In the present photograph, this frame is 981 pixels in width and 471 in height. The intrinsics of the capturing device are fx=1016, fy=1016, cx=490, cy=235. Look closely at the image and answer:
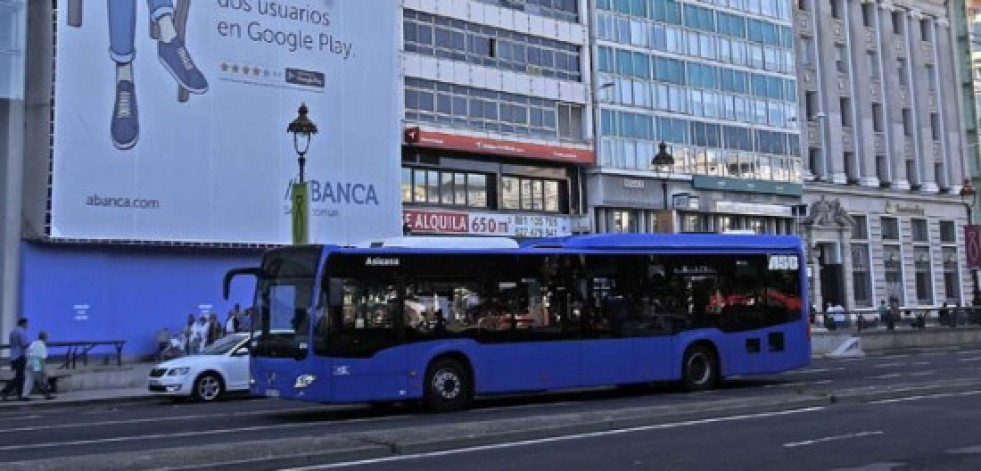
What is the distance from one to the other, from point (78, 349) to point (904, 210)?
4986 cm

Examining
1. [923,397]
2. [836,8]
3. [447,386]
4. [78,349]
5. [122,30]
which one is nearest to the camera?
[447,386]

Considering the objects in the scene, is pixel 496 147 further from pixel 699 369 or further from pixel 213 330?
pixel 699 369

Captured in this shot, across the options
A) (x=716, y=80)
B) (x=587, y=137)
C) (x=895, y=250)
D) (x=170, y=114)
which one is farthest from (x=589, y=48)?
(x=895, y=250)

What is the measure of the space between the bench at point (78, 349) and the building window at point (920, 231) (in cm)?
5022

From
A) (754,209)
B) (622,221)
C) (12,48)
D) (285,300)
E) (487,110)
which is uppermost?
(487,110)

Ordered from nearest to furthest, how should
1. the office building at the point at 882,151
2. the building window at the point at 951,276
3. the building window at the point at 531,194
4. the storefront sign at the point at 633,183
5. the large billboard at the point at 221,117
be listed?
the large billboard at the point at 221,117 < the building window at the point at 531,194 < the storefront sign at the point at 633,183 < the office building at the point at 882,151 < the building window at the point at 951,276

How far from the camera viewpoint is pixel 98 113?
109 ft

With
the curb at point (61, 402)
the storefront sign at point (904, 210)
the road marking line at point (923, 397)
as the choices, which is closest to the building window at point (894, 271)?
the storefront sign at point (904, 210)

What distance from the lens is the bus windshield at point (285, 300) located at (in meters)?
15.5

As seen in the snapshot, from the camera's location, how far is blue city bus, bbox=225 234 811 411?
51.2 ft

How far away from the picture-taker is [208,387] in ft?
71.4

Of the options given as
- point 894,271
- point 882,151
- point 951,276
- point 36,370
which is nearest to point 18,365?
point 36,370

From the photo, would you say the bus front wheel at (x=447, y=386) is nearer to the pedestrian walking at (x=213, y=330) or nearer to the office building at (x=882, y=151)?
the pedestrian walking at (x=213, y=330)

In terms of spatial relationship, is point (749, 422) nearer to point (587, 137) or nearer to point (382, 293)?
point (382, 293)
